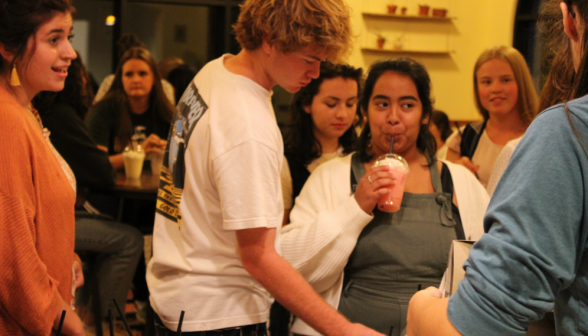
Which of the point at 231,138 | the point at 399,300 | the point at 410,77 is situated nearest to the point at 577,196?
the point at 231,138

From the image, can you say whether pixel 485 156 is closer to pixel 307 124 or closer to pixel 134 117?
pixel 307 124

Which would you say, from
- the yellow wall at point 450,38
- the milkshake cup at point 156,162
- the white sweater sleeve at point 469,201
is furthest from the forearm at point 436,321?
the yellow wall at point 450,38

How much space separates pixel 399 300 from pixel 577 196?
1014 mm

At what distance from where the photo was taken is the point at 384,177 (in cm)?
163

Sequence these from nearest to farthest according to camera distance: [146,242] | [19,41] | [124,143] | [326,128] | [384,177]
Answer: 1. [19,41]
2. [384,177]
3. [326,128]
4. [146,242]
5. [124,143]

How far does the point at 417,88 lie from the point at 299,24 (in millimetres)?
732

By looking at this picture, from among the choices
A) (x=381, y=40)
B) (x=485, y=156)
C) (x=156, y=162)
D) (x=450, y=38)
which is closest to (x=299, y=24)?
(x=485, y=156)

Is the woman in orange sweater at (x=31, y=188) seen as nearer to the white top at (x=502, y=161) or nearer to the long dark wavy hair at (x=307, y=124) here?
the long dark wavy hair at (x=307, y=124)

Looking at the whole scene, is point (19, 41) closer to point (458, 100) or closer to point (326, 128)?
point (326, 128)

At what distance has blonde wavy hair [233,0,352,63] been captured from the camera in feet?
4.34

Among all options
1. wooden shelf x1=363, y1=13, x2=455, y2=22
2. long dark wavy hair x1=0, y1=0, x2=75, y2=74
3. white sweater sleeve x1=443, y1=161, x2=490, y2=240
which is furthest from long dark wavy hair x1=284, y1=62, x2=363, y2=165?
wooden shelf x1=363, y1=13, x2=455, y2=22

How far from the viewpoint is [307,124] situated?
95.5 inches

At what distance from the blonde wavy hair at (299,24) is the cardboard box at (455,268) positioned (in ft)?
2.06

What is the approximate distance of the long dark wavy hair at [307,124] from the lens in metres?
2.34
